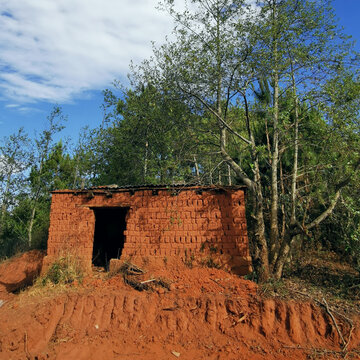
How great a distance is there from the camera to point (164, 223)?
846 cm

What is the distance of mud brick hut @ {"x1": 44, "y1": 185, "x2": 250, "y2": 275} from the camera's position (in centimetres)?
801

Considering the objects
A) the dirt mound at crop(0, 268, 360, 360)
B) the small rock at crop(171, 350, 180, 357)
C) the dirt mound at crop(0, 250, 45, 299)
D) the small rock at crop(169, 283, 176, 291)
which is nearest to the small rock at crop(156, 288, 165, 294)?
the dirt mound at crop(0, 268, 360, 360)

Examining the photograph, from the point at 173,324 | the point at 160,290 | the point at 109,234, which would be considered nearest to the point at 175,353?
the point at 173,324

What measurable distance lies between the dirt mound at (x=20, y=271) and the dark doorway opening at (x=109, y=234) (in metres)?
2.35

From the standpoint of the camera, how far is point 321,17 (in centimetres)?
817

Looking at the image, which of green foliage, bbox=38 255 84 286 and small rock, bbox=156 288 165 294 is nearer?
small rock, bbox=156 288 165 294

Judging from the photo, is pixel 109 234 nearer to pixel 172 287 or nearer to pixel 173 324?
pixel 172 287

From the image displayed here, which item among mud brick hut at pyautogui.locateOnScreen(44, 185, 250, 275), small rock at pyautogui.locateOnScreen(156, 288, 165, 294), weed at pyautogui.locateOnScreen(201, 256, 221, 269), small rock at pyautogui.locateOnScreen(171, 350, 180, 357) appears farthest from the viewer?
mud brick hut at pyautogui.locateOnScreen(44, 185, 250, 275)

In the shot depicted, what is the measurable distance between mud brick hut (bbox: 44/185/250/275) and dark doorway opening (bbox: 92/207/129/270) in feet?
8.13

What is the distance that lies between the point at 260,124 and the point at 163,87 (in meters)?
4.10

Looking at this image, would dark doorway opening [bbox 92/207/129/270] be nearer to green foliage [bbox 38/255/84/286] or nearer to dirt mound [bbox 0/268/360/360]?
green foliage [bbox 38/255/84/286]

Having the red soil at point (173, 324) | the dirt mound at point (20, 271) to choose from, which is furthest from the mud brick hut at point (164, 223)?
the dirt mound at point (20, 271)

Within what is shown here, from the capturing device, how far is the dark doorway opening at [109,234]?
1195cm

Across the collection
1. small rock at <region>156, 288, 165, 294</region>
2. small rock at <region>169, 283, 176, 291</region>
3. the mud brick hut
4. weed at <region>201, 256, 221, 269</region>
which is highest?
the mud brick hut
